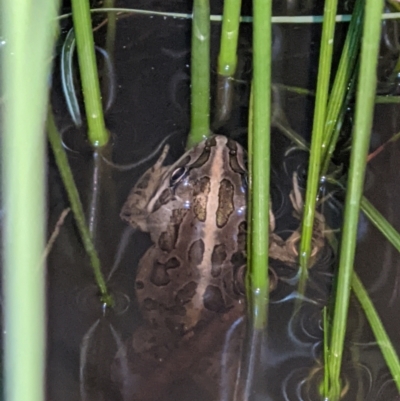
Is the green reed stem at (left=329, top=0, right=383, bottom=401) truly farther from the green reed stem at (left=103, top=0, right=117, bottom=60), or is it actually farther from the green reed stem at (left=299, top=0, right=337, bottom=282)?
the green reed stem at (left=103, top=0, right=117, bottom=60)

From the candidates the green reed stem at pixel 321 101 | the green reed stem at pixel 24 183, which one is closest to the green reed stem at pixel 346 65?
the green reed stem at pixel 321 101

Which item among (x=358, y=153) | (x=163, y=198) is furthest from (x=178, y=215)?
(x=358, y=153)

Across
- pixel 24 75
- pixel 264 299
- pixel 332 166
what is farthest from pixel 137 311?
pixel 24 75

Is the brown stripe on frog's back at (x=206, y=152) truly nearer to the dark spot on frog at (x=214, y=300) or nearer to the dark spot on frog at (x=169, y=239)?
the dark spot on frog at (x=169, y=239)

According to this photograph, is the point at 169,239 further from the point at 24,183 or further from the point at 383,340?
the point at 24,183

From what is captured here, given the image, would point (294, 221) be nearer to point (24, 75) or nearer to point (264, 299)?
point (264, 299)
